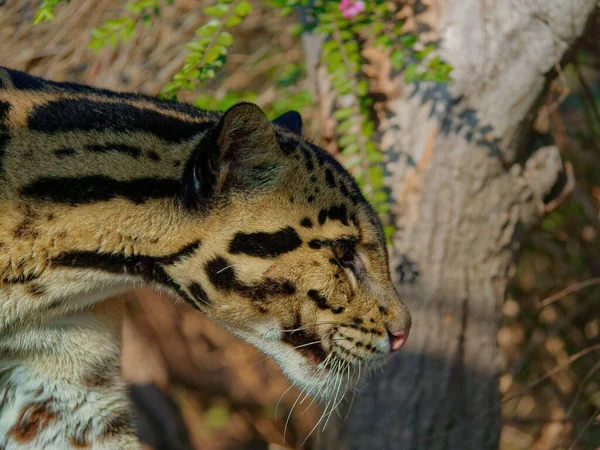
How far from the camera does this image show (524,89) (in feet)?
12.5

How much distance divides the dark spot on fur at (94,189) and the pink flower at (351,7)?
1.47 m

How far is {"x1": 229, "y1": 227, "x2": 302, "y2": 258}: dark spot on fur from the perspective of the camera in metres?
2.49

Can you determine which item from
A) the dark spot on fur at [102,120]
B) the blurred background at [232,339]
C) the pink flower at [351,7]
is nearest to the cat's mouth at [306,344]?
the dark spot on fur at [102,120]

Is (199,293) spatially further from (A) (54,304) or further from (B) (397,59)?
(B) (397,59)

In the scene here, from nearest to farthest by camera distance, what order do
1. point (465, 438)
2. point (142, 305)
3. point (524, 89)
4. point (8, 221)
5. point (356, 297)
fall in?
1. point (8, 221)
2. point (356, 297)
3. point (524, 89)
4. point (465, 438)
5. point (142, 305)

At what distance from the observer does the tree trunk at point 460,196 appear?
12.4ft

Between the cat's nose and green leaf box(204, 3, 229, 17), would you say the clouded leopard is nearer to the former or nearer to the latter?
the cat's nose

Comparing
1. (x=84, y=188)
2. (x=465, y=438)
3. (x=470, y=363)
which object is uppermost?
(x=84, y=188)

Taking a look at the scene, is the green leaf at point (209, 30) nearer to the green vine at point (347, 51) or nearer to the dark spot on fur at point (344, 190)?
the green vine at point (347, 51)

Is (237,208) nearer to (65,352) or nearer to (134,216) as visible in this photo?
(134,216)

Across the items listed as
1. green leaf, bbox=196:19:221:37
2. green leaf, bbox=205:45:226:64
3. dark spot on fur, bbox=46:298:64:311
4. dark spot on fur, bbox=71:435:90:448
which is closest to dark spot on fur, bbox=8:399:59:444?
dark spot on fur, bbox=71:435:90:448

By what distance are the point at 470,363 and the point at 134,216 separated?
2261mm

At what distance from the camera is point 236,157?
2.44 m

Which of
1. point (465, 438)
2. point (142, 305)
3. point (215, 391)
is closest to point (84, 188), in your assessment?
point (465, 438)
